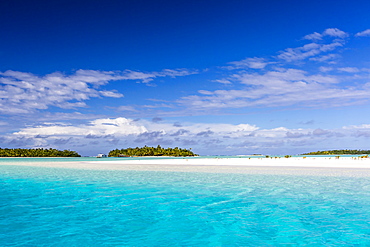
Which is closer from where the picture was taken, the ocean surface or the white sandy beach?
the ocean surface

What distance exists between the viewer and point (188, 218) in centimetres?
1438

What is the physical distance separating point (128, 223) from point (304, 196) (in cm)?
1192

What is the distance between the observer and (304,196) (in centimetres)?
2003

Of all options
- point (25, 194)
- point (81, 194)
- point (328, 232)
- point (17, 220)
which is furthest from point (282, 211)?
point (25, 194)

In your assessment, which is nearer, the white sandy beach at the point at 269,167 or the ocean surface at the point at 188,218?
the ocean surface at the point at 188,218

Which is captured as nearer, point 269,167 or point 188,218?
point 188,218

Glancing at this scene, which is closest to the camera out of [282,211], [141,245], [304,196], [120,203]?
[141,245]

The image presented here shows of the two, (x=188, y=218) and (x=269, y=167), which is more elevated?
(x=269, y=167)

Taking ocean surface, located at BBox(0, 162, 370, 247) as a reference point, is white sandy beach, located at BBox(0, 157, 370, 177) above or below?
above

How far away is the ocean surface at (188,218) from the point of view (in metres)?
11.1

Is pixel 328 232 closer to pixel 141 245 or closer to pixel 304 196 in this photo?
pixel 141 245

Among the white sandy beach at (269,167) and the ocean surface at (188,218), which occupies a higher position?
the white sandy beach at (269,167)

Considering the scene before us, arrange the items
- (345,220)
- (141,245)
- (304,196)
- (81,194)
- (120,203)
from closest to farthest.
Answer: (141,245), (345,220), (120,203), (304,196), (81,194)

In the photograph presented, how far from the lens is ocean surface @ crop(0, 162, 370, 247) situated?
436 inches
